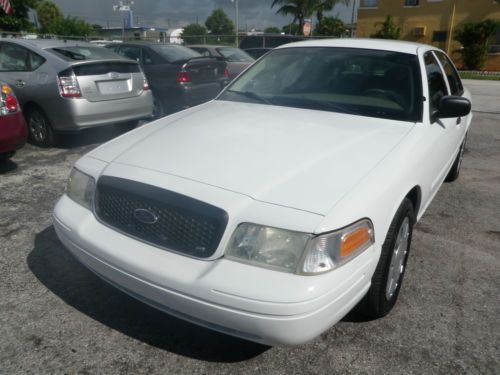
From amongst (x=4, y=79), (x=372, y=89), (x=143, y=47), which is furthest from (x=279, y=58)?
(x=143, y=47)

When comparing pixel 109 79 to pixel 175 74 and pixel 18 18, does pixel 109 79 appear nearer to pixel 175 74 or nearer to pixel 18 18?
pixel 175 74

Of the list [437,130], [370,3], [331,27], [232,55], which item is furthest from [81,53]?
[331,27]

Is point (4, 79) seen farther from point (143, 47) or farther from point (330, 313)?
point (330, 313)

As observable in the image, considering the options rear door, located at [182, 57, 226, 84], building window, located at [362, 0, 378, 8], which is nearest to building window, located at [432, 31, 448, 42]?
building window, located at [362, 0, 378, 8]

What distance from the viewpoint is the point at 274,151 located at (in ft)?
8.36

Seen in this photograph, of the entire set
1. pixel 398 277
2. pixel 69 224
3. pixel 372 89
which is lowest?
pixel 398 277

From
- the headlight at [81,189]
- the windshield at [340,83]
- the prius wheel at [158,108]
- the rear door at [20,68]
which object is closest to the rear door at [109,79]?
the rear door at [20,68]

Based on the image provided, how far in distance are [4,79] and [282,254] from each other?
6175 millimetres

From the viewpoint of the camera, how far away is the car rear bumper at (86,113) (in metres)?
5.95

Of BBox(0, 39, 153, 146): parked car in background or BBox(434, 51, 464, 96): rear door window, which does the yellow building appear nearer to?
BBox(434, 51, 464, 96): rear door window

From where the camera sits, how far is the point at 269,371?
225 cm

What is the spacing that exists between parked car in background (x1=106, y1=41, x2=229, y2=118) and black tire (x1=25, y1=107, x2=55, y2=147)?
7.97 ft

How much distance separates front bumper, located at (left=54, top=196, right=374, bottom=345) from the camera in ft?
6.17

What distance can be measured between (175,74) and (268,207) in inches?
259
